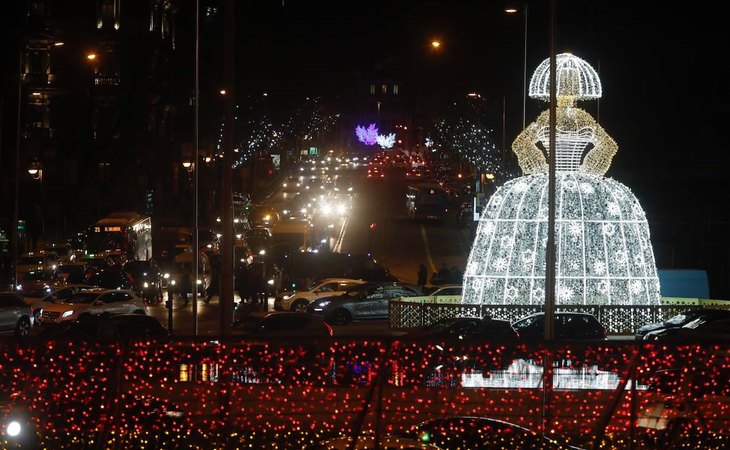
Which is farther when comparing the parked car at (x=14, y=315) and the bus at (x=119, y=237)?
the bus at (x=119, y=237)

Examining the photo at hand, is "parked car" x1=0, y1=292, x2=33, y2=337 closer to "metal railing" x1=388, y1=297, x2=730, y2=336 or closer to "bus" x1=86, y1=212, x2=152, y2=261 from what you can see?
"metal railing" x1=388, y1=297, x2=730, y2=336

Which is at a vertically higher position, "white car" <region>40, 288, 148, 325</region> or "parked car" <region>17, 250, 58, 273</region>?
"parked car" <region>17, 250, 58, 273</region>

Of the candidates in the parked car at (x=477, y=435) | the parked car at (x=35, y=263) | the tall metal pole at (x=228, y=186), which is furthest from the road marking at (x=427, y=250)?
the parked car at (x=477, y=435)

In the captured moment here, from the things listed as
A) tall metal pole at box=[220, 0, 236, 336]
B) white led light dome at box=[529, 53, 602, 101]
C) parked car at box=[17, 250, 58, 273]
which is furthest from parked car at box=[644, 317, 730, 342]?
parked car at box=[17, 250, 58, 273]

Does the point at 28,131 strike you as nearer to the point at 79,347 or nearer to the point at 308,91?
the point at 308,91

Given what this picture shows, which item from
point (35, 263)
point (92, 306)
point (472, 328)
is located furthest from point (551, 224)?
point (35, 263)

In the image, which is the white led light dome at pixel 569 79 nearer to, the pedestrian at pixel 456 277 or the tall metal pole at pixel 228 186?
the tall metal pole at pixel 228 186

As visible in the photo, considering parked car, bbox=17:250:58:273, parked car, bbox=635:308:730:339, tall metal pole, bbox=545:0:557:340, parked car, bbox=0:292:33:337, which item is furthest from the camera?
parked car, bbox=17:250:58:273

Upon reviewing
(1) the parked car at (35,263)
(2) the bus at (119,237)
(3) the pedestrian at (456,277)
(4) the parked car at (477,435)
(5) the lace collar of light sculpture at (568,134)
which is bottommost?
(4) the parked car at (477,435)
